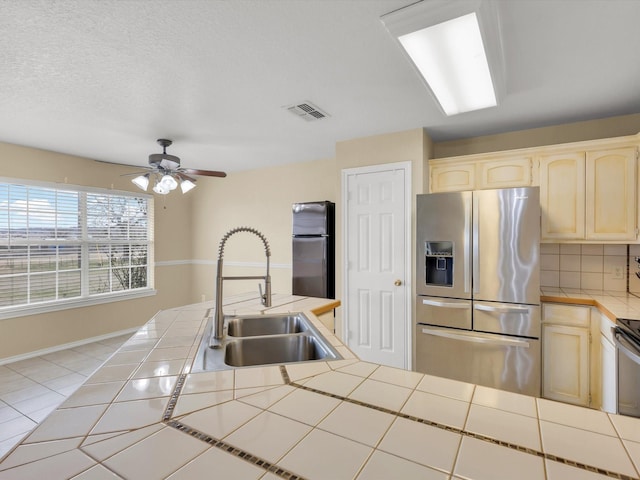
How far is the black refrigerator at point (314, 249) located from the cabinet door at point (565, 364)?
A: 2066mm

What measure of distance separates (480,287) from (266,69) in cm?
226

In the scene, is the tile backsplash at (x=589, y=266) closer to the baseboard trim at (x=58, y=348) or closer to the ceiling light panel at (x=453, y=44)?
the ceiling light panel at (x=453, y=44)

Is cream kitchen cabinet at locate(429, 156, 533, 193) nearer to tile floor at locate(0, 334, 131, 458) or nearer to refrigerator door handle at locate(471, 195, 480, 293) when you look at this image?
refrigerator door handle at locate(471, 195, 480, 293)

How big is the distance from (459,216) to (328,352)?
75.0 inches

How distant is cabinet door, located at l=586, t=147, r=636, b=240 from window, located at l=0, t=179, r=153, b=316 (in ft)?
18.0

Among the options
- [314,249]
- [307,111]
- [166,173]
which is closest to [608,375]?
[314,249]

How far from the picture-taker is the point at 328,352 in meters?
1.32

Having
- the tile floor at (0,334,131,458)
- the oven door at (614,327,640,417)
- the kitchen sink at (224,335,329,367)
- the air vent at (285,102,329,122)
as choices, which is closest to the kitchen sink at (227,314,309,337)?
the kitchen sink at (224,335,329,367)

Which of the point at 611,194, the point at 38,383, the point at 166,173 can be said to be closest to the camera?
the point at 611,194

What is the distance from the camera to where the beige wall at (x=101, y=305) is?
3717 mm

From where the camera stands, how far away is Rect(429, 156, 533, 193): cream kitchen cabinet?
289cm

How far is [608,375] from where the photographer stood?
2.17 meters

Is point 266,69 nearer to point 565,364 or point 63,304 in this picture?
point 565,364

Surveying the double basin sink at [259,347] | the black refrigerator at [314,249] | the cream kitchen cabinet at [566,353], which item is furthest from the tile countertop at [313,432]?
the black refrigerator at [314,249]
